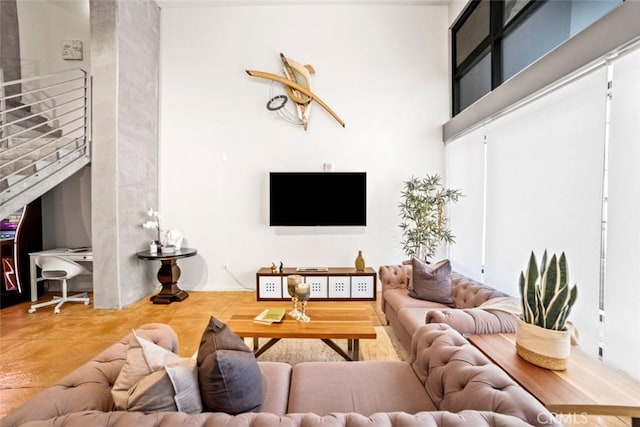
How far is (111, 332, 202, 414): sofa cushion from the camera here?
3.47 ft

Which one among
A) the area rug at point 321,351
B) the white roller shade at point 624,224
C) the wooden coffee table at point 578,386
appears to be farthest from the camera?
the area rug at point 321,351

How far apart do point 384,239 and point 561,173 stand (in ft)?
8.65

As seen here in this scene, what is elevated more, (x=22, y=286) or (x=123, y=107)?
(x=123, y=107)

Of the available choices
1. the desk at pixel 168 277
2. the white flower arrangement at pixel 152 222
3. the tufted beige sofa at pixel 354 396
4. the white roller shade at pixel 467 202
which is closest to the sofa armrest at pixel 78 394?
the tufted beige sofa at pixel 354 396

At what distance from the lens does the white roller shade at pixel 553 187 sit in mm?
2131

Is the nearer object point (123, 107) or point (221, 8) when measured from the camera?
point (123, 107)

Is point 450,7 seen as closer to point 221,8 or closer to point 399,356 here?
point 221,8

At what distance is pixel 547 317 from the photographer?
1.45 m

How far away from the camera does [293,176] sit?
15.1 ft

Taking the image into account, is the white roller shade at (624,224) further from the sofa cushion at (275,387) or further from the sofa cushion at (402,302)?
the sofa cushion at (275,387)

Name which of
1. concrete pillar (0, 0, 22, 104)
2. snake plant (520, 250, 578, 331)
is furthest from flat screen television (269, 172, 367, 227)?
concrete pillar (0, 0, 22, 104)

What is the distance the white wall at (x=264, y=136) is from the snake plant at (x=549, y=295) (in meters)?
3.24

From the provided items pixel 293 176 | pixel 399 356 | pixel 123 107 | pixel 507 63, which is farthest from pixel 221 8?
pixel 399 356

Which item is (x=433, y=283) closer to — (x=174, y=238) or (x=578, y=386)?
(x=578, y=386)
